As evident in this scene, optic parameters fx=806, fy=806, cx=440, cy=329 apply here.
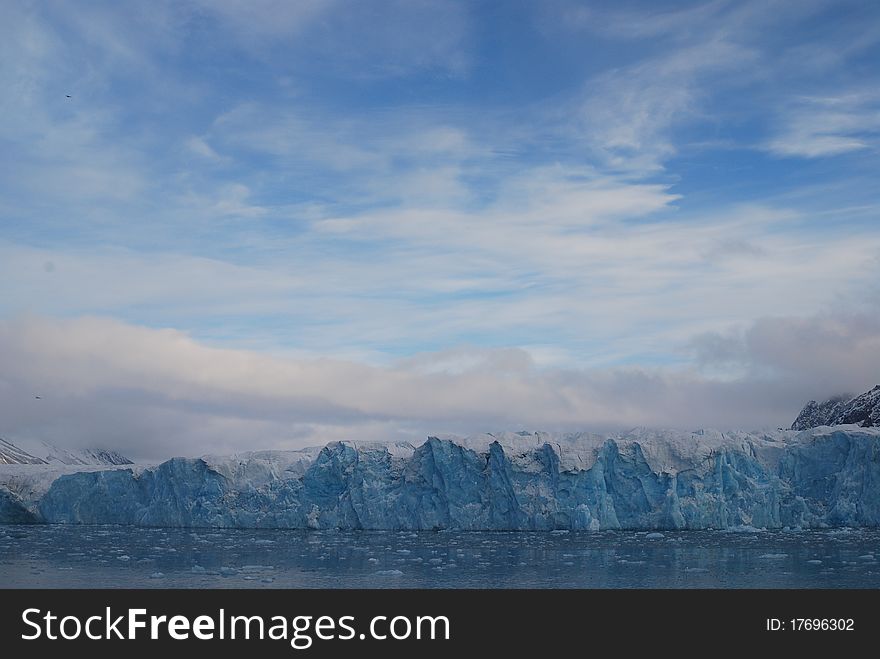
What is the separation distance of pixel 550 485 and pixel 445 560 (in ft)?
53.4

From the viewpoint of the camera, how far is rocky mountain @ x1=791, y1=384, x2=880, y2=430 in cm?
6116

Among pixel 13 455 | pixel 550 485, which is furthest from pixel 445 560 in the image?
pixel 13 455

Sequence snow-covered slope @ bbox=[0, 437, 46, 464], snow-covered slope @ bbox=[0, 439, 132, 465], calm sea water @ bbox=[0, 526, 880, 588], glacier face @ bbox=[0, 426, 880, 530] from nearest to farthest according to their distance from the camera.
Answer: calm sea water @ bbox=[0, 526, 880, 588] < glacier face @ bbox=[0, 426, 880, 530] < snow-covered slope @ bbox=[0, 437, 46, 464] < snow-covered slope @ bbox=[0, 439, 132, 465]

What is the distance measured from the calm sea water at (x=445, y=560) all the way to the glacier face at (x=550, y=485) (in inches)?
74.9

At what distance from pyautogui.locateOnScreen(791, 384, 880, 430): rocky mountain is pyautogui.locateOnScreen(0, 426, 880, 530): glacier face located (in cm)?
1623

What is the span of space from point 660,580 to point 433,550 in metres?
10.8

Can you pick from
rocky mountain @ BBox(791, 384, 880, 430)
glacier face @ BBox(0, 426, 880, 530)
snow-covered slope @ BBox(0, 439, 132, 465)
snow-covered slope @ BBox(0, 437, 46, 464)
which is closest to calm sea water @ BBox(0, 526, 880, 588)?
glacier face @ BBox(0, 426, 880, 530)

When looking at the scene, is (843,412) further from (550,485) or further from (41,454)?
(41,454)

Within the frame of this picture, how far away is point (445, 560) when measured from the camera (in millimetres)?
25859

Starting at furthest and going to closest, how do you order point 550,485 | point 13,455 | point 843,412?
point 13,455, point 843,412, point 550,485

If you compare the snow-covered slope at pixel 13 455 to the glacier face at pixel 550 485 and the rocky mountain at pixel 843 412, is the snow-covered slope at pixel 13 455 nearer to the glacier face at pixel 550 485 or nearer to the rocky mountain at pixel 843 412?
the glacier face at pixel 550 485

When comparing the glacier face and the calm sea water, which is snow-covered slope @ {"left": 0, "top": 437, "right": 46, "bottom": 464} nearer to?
the glacier face
